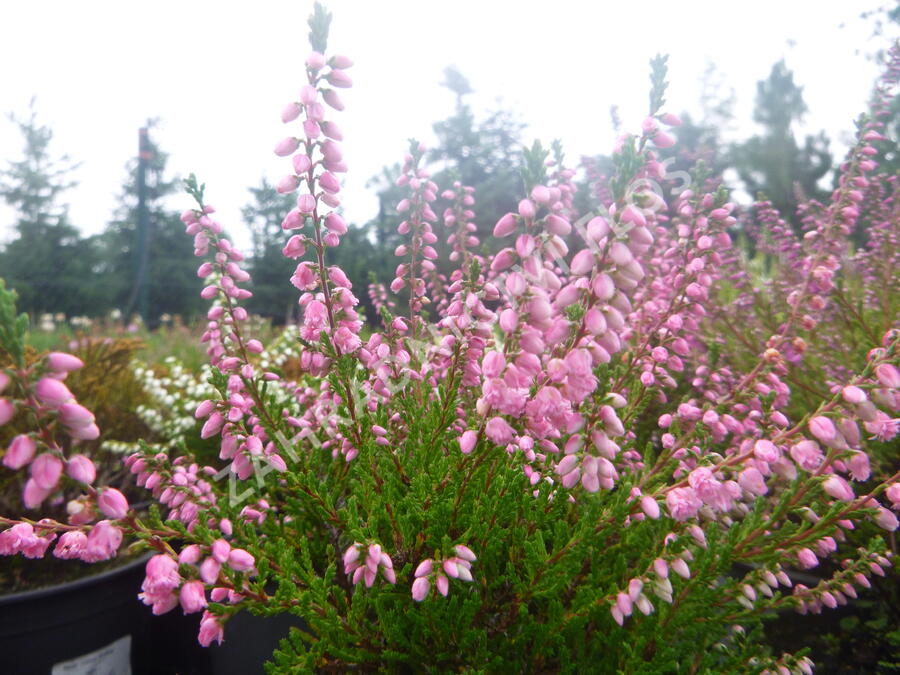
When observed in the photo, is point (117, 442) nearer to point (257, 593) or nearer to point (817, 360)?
point (257, 593)

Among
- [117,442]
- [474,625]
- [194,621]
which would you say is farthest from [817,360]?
[117,442]

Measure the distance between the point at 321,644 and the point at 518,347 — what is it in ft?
→ 2.81

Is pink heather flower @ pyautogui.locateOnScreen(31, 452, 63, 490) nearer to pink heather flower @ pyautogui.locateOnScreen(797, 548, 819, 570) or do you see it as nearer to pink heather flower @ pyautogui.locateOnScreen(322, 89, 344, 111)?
pink heather flower @ pyautogui.locateOnScreen(322, 89, 344, 111)

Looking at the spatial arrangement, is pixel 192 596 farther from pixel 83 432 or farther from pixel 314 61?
pixel 314 61

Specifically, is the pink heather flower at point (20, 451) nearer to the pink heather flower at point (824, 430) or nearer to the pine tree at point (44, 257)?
the pink heather flower at point (824, 430)

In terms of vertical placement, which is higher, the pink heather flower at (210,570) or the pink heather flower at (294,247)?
the pink heather flower at (294,247)

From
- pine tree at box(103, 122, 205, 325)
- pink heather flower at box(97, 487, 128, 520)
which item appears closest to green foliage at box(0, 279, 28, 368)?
pink heather flower at box(97, 487, 128, 520)

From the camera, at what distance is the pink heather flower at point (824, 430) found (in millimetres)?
1174

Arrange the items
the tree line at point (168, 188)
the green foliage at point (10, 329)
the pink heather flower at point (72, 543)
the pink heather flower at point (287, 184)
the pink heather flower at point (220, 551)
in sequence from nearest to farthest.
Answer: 1. the green foliage at point (10, 329)
2. the pink heather flower at point (72, 543)
3. the pink heather flower at point (220, 551)
4. the pink heather flower at point (287, 184)
5. the tree line at point (168, 188)

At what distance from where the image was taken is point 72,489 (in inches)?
125

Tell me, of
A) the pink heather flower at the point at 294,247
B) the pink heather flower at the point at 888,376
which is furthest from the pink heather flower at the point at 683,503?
the pink heather flower at the point at 294,247

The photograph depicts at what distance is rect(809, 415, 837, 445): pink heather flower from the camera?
117 centimetres

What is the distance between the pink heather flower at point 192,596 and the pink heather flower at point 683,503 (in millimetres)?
1003

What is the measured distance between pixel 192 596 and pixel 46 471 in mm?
411
